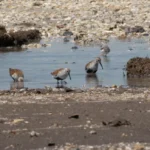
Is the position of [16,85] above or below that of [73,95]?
below

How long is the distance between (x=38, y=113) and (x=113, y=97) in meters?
2.06

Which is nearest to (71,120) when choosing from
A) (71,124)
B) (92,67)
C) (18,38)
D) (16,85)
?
(71,124)

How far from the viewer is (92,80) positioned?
54.6ft

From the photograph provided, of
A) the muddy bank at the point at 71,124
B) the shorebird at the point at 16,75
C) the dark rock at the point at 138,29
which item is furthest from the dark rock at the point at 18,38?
the muddy bank at the point at 71,124

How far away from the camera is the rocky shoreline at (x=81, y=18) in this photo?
2881cm

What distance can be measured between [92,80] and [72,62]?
3.36 meters

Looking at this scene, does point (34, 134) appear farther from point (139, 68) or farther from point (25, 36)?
point (25, 36)

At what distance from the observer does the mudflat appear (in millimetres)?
9336

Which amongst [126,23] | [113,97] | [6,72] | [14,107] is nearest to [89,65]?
[6,72]

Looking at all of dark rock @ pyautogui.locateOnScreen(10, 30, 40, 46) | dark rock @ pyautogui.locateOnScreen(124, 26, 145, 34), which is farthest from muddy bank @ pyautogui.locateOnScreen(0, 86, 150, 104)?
dark rock @ pyautogui.locateOnScreen(124, 26, 145, 34)

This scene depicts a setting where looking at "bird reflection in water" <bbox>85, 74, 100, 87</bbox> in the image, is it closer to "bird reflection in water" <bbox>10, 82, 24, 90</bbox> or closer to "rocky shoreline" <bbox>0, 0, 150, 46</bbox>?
"bird reflection in water" <bbox>10, 82, 24, 90</bbox>

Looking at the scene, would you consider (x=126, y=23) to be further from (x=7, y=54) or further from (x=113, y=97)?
(x=113, y=97)

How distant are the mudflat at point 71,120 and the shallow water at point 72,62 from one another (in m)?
2.87

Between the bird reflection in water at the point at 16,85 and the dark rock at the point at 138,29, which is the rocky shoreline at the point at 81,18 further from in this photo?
the bird reflection in water at the point at 16,85
